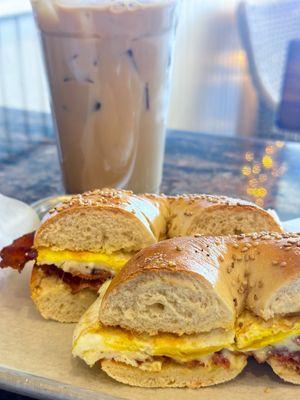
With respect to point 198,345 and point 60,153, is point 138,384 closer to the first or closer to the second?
point 198,345

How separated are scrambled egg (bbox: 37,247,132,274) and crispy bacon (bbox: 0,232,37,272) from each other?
68 mm

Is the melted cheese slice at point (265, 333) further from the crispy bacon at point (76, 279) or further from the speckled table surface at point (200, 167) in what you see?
the speckled table surface at point (200, 167)

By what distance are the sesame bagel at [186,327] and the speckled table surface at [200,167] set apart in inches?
31.1

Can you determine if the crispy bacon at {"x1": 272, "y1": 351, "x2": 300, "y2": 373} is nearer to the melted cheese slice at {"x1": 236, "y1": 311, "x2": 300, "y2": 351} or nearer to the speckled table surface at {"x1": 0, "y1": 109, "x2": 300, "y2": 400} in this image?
the melted cheese slice at {"x1": 236, "y1": 311, "x2": 300, "y2": 351}

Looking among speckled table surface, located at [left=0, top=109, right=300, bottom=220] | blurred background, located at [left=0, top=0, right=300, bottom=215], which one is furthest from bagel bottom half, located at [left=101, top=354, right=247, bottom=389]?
blurred background, located at [left=0, top=0, right=300, bottom=215]

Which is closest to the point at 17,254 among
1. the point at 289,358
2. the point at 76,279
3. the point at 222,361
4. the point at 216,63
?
the point at 76,279

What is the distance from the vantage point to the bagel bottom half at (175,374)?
1.10m

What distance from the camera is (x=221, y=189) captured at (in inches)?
81.0

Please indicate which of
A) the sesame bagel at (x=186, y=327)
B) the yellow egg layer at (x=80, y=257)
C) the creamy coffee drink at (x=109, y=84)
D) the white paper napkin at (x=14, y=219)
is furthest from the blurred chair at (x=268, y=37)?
the sesame bagel at (x=186, y=327)

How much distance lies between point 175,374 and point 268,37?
3260 mm

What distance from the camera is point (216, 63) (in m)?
4.65

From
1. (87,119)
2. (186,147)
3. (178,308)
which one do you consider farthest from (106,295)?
(186,147)

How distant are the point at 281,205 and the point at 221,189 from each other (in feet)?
0.77

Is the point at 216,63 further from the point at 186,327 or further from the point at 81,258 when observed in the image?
the point at 186,327
